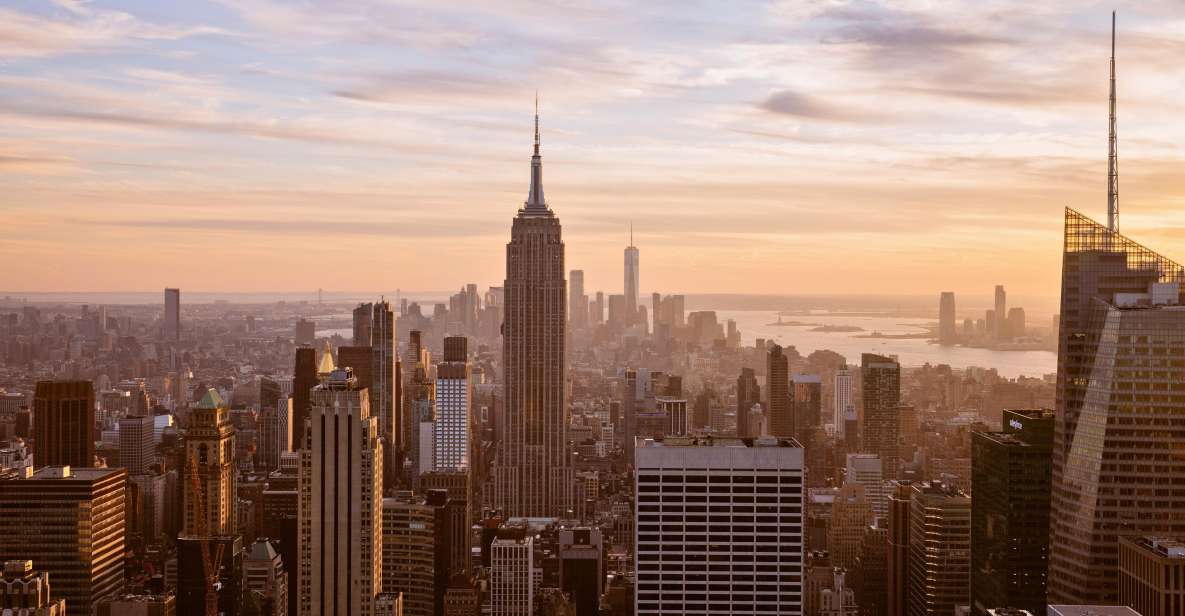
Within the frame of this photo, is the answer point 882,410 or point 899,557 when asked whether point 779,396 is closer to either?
point 882,410

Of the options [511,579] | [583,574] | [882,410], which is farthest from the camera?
[882,410]

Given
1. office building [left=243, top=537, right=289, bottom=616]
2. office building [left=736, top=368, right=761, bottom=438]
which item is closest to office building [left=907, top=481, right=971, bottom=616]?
office building [left=736, top=368, right=761, bottom=438]

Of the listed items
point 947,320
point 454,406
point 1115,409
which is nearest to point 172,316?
point 947,320

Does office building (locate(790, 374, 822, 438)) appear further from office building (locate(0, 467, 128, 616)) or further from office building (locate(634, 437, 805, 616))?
office building (locate(0, 467, 128, 616))

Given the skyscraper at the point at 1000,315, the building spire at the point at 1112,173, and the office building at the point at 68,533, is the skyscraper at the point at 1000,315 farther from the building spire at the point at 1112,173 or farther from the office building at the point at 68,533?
the office building at the point at 68,533

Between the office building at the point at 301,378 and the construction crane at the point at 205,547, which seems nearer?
the construction crane at the point at 205,547

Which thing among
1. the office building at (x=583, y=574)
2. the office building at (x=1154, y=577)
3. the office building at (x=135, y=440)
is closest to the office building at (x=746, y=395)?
the office building at (x=583, y=574)
